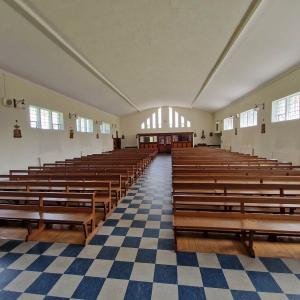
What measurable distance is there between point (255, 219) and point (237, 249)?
0.40 meters

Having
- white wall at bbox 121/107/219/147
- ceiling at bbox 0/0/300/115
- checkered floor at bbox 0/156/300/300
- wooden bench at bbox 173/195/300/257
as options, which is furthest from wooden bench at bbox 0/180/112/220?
white wall at bbox 121/107/219/147

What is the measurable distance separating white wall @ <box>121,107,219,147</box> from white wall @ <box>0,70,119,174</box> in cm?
712

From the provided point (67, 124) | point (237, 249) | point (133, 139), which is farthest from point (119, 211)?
point (133, 139)

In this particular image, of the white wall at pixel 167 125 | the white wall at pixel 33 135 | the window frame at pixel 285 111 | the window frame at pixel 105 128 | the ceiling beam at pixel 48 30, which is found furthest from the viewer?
the white wall at pixel 167 125

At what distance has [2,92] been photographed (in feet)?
16.5

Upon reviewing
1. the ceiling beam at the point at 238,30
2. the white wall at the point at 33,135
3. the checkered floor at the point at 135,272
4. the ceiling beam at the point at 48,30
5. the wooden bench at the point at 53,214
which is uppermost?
the ceiling beam at the point at 238,30

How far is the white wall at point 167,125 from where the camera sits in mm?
16031

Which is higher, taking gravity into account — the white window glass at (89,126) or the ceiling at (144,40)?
the ceiling at (144,40)

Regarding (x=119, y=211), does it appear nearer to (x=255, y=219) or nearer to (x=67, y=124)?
(x=255, y=219)

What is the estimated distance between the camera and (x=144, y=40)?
4508 millimetres

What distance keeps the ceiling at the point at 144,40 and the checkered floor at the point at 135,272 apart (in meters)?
3.49

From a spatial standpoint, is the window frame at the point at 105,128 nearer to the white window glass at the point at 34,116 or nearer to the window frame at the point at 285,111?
the white window glass at the point at 34,116

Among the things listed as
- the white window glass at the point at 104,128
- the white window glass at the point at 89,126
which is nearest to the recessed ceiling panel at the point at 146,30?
the white window glass at the point at 89,126

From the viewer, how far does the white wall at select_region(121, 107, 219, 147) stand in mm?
16031
